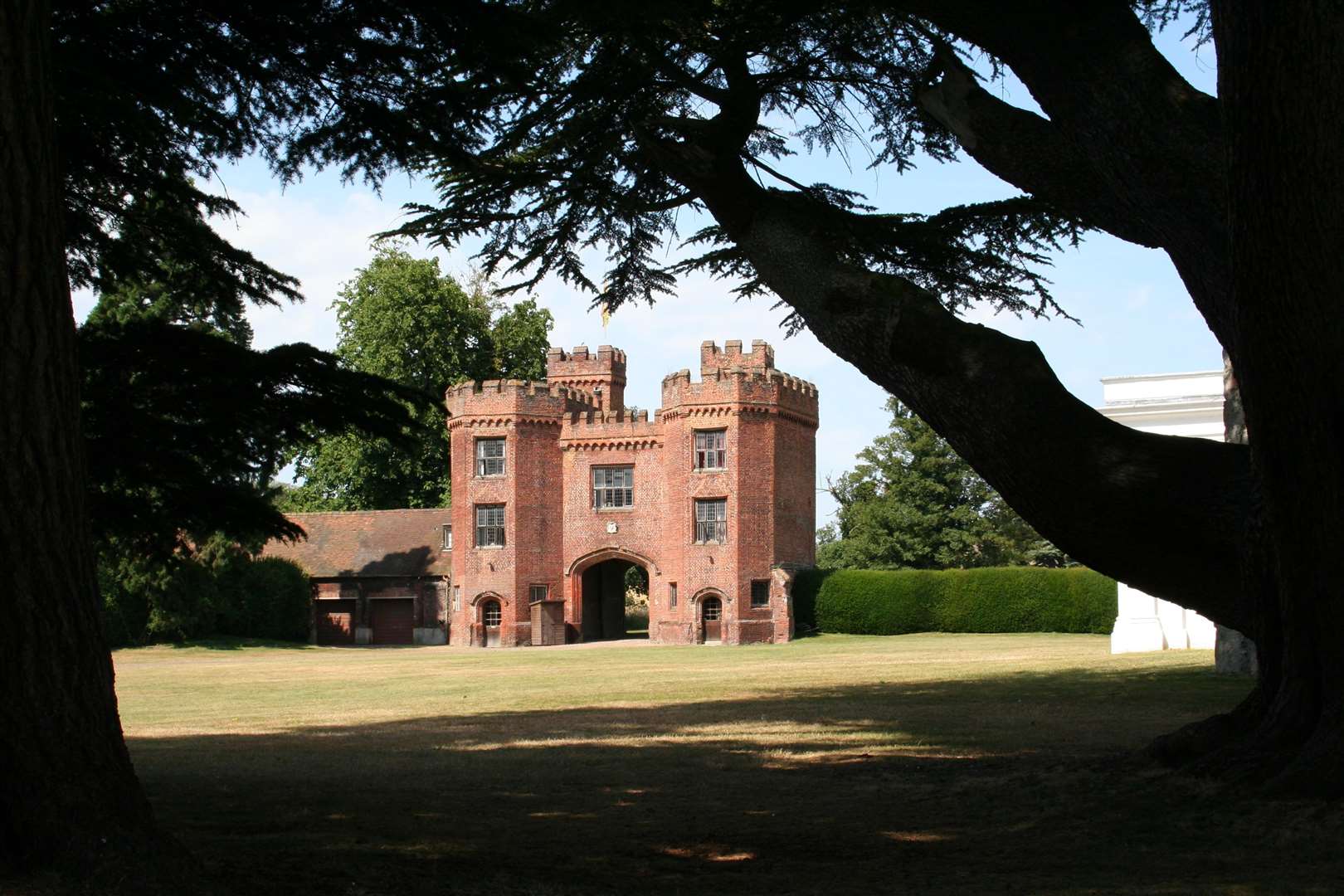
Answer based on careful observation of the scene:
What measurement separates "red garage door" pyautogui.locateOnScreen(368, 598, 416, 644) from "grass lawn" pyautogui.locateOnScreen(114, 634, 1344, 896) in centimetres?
3115

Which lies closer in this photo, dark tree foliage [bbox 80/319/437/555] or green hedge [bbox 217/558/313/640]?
dark tree foliage [bbox 80/319/437/555]

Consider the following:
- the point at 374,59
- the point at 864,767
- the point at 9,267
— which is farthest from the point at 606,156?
the point at 9,267

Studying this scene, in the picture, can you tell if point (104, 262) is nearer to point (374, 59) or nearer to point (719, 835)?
point (374, 59)

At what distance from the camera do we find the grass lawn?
6.05 meters

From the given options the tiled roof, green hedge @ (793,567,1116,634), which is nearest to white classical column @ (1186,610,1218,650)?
green hedge @ (793,567,1116,634)

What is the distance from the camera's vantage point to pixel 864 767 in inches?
392

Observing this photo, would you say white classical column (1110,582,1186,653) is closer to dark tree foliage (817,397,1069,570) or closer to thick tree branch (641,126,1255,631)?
thick tree branch (641,126,1255,631)

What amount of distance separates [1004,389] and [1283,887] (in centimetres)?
312

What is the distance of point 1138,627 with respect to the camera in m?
26.2

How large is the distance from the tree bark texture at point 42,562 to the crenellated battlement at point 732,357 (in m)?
40.4

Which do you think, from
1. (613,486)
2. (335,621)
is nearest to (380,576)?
(335,621)

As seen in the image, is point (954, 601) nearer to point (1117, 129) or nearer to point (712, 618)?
point (712, 618)

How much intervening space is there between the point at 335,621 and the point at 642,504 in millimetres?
13423

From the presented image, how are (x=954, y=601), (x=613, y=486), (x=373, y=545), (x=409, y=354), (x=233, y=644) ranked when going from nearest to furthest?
(x=954, y=601)
(x=233, y=644)
(x=613, y=486)
(x=373, y=545)
(x=409, y=354)
